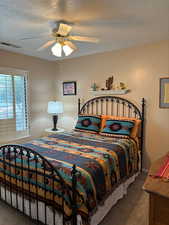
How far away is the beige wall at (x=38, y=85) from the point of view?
3690 mm

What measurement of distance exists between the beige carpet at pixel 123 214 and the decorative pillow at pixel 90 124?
1375mm

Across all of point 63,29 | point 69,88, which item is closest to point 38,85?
point 69,88

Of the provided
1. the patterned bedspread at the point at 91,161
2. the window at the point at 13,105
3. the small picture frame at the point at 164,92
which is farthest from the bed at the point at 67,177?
the window at the point at 13,105

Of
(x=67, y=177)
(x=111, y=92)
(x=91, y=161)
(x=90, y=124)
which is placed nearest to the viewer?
(x=67, y=177)

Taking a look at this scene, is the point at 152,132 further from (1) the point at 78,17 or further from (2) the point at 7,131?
(2) the point at 7,131

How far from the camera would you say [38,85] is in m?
4.11

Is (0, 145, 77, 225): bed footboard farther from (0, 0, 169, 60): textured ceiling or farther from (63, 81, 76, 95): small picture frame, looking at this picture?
(63, 81, 76, 95): small picture frame

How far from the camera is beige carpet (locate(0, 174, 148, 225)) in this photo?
6.29ft

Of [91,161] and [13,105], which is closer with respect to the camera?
[91,161]

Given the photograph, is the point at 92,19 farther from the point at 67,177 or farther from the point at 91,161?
the point at 67,177

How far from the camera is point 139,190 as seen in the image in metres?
2.60

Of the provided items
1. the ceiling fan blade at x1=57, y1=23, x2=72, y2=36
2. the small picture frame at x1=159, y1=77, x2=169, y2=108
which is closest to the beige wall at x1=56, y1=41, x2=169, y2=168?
the small picture frame at x1=159, y1=77, x2=169, y2=108

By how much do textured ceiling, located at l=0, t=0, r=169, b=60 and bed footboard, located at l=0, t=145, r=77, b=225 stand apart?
64.0 inches

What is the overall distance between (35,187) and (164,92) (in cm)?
265
